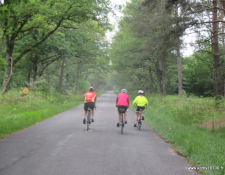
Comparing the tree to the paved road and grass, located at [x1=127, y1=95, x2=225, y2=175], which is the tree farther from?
the paved road

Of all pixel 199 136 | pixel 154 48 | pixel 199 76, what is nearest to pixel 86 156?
pixel 199 136

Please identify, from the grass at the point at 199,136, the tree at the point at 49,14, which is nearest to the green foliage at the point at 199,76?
the grass at the point at 199,136

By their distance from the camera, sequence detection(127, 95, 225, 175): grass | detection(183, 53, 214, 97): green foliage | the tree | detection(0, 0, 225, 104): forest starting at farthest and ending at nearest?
1. detection(183, 53, 214, 97): green foliage
2. the tree
3. detection(0, 0, 225, 104): forest
4. detection(127, 95, 225, 175): grass

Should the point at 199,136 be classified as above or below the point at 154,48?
below

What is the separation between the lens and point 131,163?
5.55 m

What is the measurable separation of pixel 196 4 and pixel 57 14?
29.8ft

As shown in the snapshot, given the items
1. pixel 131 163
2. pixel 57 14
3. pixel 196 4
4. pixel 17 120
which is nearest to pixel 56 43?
pixel 57 14

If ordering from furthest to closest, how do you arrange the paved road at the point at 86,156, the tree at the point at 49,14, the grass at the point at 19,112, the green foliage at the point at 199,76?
1. the green foliage at the point at 199,76
2. the tree at the point at 49,14
3. the grass at the point at 19,112
4. the paved road at the point at 86,156

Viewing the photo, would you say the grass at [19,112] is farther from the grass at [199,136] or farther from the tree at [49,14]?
the grass at [199,136]

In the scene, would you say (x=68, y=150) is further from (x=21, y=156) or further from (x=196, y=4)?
(x=196, y=4)

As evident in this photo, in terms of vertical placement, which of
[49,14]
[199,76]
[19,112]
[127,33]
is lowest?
[19,112]

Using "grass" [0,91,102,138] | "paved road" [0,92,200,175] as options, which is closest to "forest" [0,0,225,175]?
"grass" [0,91,102,138]

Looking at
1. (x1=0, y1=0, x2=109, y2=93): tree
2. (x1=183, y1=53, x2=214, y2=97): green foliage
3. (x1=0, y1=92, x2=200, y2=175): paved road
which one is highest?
(x1=0, y1=0, x2=109, y2=93): tree

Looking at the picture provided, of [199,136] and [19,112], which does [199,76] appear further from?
[19,112]
